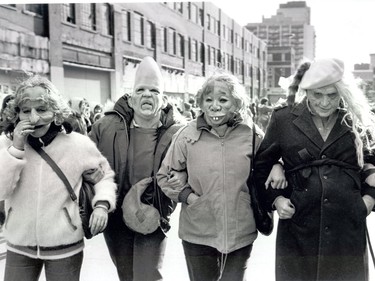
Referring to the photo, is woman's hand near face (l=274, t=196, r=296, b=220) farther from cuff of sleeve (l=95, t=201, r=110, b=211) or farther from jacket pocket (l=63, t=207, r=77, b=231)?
jacket pocket (l=63, t=207, r=77, b=231)

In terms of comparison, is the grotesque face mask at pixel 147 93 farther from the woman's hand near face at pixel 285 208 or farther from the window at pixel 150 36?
Answer: the window at pixel 150 36

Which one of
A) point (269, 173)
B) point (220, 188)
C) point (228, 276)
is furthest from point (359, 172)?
point (228, 276)

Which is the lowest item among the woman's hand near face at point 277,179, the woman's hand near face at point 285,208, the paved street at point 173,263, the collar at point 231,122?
the paved street at point 173,263

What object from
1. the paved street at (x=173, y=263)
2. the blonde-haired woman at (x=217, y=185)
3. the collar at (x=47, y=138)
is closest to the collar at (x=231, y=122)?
the blonde-haired woman at (x=217, y=185)

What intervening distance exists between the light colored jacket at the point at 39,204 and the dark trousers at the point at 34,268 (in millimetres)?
Result: 29

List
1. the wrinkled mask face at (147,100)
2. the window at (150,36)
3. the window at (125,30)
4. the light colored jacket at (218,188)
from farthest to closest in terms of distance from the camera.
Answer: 1. the window at (125,30)
2. the window at (150,36)
3. the wrinkled mask face at (147,100)
4. the light colored jacket at (218,188)

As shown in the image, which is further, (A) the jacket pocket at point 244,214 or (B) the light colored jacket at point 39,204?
(A) the jacket pocket at point 244,214

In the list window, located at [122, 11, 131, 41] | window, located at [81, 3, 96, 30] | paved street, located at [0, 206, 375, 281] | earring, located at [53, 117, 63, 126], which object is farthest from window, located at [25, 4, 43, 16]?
earring, located at [53, 117, 63, 126]

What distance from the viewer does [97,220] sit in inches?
71.7

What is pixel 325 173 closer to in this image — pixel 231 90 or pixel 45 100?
pixel 231 90

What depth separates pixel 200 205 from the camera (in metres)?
2.03

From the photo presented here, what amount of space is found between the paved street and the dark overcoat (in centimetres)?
105

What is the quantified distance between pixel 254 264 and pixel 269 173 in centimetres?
143

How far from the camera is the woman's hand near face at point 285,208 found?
75.1 inches
